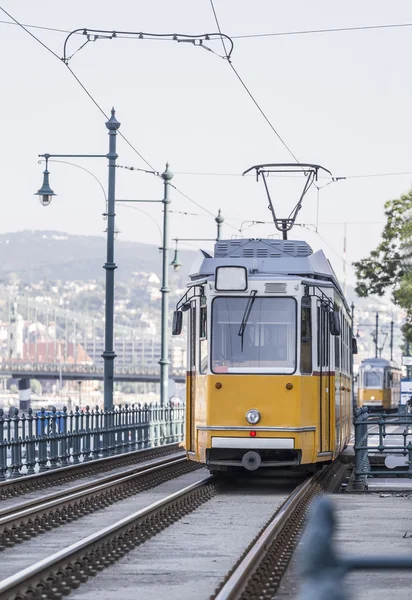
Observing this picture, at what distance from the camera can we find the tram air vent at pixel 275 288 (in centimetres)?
1827

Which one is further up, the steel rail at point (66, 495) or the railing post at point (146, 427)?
the railing post at point (146, 427)

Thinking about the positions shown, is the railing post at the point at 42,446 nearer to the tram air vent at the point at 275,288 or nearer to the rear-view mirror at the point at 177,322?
the rear-view mirror at the point at 177,322

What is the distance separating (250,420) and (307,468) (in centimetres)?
207

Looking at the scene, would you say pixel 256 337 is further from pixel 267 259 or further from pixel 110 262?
pixel 110 262

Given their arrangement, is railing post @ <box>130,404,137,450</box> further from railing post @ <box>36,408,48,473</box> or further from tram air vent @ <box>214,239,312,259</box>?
tram air vent @ <box>214,239,312,259</box>

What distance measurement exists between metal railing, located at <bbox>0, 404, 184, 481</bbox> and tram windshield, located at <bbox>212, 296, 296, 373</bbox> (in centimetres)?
425

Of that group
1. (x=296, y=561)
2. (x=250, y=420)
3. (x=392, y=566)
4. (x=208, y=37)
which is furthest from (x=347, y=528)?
(x=208, y=37)

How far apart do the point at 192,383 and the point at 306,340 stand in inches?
74.6

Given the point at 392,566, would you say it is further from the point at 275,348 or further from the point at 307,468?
the point at 307,468

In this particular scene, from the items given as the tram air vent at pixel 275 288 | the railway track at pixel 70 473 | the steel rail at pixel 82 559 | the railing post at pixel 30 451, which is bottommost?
the railway track at pixel 70 473

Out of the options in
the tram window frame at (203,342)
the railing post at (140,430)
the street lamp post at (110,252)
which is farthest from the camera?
the railing post at (140,430)

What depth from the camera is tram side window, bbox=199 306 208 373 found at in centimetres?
1845

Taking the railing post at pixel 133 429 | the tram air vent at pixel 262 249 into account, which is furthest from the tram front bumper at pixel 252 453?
the railing post at pixel 133 429

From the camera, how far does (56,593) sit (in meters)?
9.16
